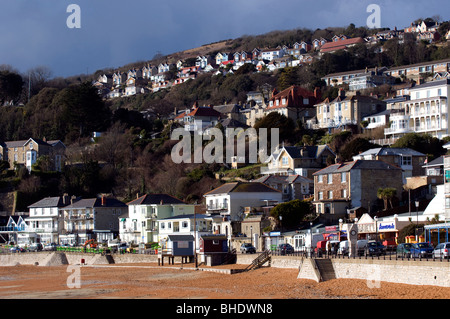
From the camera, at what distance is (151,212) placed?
75125mm

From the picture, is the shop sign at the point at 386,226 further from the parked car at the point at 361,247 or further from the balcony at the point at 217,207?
the balcony at the point at 217,207

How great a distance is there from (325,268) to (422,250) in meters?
A: 5.29

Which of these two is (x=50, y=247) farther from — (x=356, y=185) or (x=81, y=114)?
(x=356, y=185)

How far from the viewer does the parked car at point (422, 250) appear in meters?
37.5

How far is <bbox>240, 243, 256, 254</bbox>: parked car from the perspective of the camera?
5509 centimetres

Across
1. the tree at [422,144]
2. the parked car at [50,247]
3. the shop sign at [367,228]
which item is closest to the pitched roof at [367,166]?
the shop sign at [367,228]

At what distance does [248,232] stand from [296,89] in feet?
148

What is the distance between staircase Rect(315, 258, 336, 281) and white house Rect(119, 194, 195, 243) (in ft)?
114

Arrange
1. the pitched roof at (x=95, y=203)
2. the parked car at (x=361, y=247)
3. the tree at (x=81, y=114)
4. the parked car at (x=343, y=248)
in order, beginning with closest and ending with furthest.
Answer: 1. the parked car at (x=361, y=247)
2. the parked car at (x=343, y=248)
3. the pitched roof at (x=95, y=203)
4. the tree at (x=81, y=114)

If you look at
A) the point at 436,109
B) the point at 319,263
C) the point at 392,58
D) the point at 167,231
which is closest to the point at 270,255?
the point at 319,263

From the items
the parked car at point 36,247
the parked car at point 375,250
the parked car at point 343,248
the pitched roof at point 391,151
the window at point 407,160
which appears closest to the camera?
the parked car at point 375,250

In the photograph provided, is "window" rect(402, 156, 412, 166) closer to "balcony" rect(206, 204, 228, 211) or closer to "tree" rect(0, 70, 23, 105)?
"balcony" rect(206, 204, 228, 211)

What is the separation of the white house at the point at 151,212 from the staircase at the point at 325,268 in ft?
114

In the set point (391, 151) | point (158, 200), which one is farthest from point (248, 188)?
point (391, 151)
